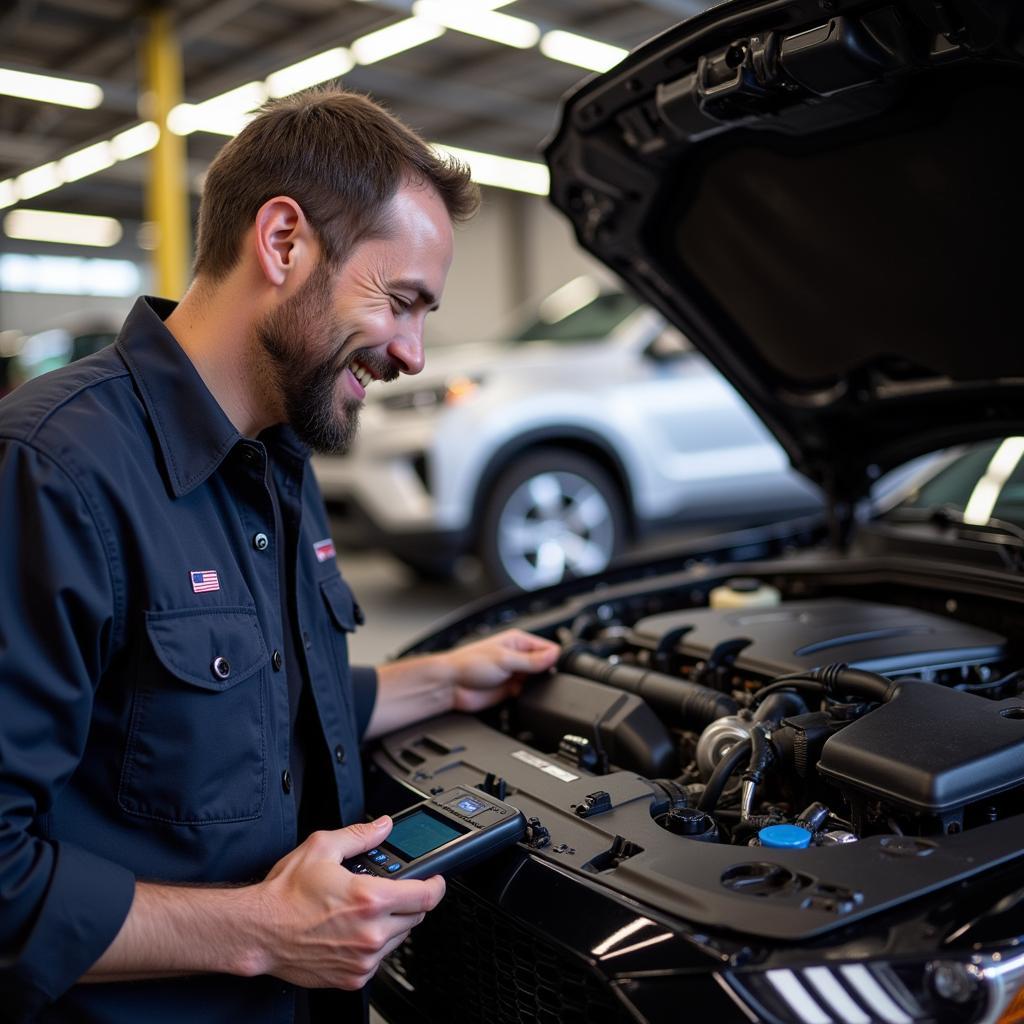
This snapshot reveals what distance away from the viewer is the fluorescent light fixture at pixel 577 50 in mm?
7562

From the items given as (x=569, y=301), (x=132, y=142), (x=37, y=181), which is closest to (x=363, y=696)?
(x=569, y=301)

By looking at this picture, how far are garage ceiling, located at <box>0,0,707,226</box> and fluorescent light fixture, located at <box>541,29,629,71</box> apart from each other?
86 millimetres

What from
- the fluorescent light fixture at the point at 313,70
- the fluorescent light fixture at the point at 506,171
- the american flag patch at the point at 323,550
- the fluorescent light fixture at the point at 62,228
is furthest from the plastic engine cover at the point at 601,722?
the fluorescent light fixture at the point at 62,228

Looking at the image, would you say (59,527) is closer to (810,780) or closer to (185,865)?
(185,865)

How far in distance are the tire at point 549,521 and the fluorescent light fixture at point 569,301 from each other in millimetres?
1011

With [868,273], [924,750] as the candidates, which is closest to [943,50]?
[868,273]

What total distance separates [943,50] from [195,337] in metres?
0.98

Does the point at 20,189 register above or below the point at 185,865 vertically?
above

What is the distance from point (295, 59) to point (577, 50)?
2.26 metres

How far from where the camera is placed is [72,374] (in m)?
1.22

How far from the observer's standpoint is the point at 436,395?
4516 mm

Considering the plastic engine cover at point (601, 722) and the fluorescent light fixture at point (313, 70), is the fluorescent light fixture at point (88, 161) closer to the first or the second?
the fluorescent light fixture at point (313, 70)

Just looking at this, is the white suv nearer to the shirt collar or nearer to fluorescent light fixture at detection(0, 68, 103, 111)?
the shirt collar

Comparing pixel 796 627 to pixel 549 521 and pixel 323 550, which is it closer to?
pixel 323 550
